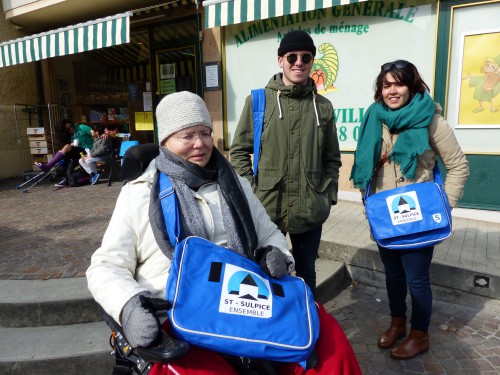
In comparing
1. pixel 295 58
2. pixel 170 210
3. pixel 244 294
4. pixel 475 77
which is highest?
pixel 475 77

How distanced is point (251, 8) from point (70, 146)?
5252 millimetres

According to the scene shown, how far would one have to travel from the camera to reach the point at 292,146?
Result: 8.25 ft

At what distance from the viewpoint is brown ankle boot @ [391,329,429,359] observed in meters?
2.75

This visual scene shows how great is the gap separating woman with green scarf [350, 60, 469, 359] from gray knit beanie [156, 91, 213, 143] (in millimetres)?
1289

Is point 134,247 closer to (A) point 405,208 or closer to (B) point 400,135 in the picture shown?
(A) point 405,208

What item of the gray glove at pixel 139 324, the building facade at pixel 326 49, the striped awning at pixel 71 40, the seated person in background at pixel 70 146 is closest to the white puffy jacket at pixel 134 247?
the gray glove at pixel 139 324

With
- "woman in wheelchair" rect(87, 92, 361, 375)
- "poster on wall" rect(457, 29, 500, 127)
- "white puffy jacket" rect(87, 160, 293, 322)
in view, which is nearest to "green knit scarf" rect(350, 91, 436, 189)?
"woman in wheelchair" rect(87, 92, 361, 375)

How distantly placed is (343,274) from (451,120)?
2727 millimetres

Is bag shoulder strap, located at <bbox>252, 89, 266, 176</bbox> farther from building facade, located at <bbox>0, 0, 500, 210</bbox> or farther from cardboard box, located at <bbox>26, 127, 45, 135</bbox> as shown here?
cardboard box, located at <bbox>26, 127, 45, 135</bbox>

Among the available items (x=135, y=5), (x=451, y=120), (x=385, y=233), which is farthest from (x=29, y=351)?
(x=135, y=5)

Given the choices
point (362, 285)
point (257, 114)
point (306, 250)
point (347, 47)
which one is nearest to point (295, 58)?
point (257, 114)

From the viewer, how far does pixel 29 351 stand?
2744mm

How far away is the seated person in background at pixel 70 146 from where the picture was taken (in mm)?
8484

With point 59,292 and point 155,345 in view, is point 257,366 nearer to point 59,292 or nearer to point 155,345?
point 155,345
